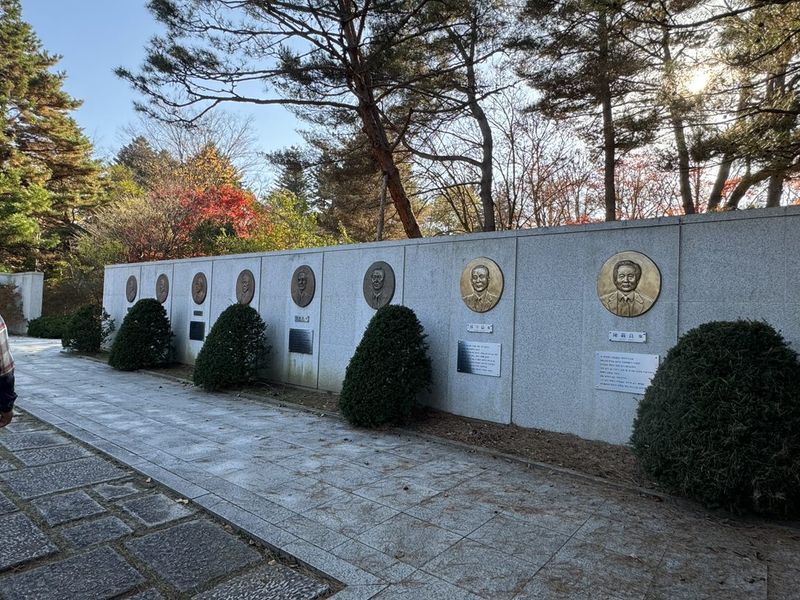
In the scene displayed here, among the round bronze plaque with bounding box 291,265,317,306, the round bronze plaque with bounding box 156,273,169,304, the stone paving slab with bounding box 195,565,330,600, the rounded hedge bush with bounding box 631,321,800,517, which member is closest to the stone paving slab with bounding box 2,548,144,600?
the stone paving slab with bounding box 195,565,330,600

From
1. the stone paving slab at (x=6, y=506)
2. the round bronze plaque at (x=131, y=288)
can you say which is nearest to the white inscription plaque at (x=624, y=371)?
the stone paving slab at (x=6, y=506)

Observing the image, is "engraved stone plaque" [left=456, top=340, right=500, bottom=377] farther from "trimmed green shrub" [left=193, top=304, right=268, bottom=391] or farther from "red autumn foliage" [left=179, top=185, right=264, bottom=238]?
"red autumn foliage" [left=179, top=185, right=264, bottom=238]

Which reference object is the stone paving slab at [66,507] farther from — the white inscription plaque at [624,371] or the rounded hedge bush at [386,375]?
the white inscription plaque at [624,371]

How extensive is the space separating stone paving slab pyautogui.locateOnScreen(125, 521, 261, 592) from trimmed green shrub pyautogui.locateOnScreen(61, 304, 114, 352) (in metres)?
11.3

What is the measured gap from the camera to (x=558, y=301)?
5328 millimetres

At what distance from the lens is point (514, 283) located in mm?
5680

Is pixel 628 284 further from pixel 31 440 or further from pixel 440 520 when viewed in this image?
pixel 31 440

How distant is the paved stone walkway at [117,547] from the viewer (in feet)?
7.73

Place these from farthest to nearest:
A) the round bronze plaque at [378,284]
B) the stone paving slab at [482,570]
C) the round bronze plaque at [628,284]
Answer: the round bronze plaque at [378,284] < the round bronze plaque at [628,284] < the stone paving slab at [482,570]

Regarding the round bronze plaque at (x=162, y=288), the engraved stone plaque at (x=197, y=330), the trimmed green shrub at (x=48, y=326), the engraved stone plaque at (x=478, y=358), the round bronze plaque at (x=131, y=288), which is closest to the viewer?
the engraved stone plaque at (x=478, y=358)

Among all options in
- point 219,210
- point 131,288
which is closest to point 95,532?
point 131,288

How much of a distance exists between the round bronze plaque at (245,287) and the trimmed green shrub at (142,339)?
7.06 ft

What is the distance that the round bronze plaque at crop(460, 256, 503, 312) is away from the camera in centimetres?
583

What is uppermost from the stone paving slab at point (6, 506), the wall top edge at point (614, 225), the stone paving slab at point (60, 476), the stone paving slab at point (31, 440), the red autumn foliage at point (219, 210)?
the red autumn foliage at point (219, 210)
